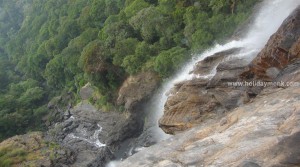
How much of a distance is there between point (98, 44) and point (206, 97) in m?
23.4

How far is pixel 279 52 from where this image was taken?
1909 centimetres

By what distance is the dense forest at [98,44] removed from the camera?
1412 inches

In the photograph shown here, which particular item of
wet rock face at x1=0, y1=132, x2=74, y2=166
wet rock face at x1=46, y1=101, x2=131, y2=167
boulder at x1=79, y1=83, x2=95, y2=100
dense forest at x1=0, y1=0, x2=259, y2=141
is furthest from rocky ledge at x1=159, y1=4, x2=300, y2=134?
boulder at x1=79, y1=83, x2=95, y2=100

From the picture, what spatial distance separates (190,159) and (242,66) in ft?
31.6

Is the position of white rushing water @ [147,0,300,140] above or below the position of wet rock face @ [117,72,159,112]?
above

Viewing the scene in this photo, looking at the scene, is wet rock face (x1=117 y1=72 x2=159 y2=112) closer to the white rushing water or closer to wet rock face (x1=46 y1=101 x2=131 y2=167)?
wet rock face (x1=46 y1=101 x2=131 y2=167)

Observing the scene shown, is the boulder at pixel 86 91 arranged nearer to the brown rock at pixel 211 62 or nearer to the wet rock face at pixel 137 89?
the wet rock face at pixel 137 89

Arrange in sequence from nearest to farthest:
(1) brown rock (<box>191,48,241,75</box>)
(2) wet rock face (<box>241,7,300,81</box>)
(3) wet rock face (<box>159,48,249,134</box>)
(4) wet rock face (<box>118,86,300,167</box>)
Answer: (4) wet rock face (<box>118,86,300,167</box>), (2) wet rock face (<box>241,7,300,81</box>), (3) wet rock face (<box>159,48,249,134</box>), (1) brown rock (<box>191,48,241,75</box>)

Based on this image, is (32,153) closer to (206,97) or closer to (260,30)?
(206,97)

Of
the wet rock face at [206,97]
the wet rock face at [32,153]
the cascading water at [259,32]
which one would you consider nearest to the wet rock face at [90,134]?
the wet rock face at [32,153]

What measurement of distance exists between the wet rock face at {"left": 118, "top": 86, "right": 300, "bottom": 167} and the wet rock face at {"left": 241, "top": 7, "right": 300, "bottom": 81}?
2231mm

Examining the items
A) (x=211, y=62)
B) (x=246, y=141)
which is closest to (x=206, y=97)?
A: (x=211, y=62)

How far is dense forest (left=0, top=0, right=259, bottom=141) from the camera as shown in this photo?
35.9m

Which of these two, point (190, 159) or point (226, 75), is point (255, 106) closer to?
point (190, 159)
